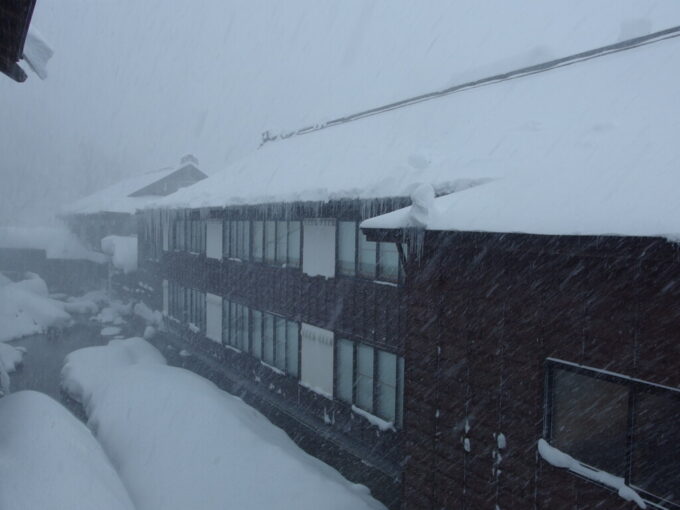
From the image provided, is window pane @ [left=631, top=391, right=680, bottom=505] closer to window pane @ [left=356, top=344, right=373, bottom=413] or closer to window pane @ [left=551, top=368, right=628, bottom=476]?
window pane @ [left=551, top=368, right=628, bottom=476]

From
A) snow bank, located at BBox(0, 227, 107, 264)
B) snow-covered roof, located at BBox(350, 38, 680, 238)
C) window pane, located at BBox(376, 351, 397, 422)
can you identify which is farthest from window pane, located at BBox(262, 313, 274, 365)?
snow bank, located at BBox(0, 227, 107, 264)

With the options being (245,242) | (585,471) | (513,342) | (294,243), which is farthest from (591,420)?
(245,242)

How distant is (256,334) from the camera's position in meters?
13.0

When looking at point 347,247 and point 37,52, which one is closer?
point 37,52

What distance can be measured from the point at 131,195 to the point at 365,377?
1247 inches

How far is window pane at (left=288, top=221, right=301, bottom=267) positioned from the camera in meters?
11.2

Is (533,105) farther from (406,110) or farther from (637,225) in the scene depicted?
(637,225)

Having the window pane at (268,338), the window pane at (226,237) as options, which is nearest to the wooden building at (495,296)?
the window pane at (268,338)

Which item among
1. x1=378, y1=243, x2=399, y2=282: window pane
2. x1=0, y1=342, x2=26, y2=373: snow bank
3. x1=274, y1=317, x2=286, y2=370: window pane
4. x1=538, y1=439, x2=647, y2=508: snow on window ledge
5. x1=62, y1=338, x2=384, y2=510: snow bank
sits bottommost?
x1=0, y1=342, x2=26, y2=373: snow bank

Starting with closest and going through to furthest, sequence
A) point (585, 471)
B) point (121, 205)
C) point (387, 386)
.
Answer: point (585, 471) < point (387, 386) < point (121, 205)

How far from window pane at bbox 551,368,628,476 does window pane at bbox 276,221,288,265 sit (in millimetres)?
7922

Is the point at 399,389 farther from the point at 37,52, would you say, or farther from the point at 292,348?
the point at 37,52

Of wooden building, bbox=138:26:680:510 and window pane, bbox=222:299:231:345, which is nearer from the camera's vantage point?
wooden building, bbox=138:26:680:510

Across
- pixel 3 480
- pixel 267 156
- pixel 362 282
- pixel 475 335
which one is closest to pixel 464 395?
pixel 475 335
